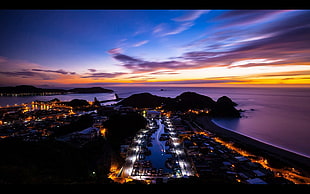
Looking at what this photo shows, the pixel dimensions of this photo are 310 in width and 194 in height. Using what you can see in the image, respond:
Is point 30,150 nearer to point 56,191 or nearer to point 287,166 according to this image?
point 56,191

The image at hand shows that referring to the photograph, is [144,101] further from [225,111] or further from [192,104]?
[225,111]

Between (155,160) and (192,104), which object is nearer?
(155,160)

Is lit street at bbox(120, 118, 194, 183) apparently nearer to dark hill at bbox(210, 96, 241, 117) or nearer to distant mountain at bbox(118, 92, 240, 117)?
dark hill at bbox(210, 96, 241, 117)

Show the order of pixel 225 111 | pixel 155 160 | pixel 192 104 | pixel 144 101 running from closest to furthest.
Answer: pixel 155 160 → pixel 225 111 → pixel 192 104 → pixel 144 101

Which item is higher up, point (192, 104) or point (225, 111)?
point (192, 104)

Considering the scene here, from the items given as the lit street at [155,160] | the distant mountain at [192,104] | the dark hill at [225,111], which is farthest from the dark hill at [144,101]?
the lit street at [155,160]

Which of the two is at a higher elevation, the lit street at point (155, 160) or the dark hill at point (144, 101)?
the dark hill at point (144, 101)

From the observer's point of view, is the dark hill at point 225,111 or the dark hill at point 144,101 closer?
the dark hill at point 225,111

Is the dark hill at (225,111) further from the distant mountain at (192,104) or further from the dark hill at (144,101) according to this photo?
the dark hill at (144,101)

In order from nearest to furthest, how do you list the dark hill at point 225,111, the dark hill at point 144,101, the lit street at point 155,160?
the lit street at point 155,160
the dark hill at point 225,111
the dark hill at point 144,101

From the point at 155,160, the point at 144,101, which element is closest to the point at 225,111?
the point at 144,101

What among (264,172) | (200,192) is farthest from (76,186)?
(264,172)

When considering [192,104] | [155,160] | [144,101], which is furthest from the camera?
[144,101]
